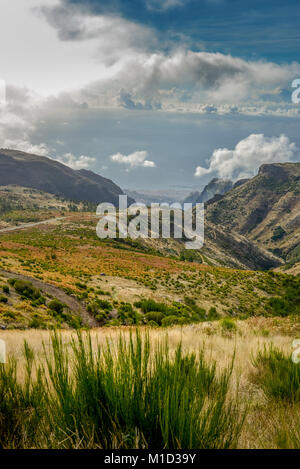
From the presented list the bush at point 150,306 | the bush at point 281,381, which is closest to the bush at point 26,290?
the bush at point 150,306

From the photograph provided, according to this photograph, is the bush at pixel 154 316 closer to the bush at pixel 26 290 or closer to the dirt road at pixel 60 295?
the dirt road at pixel 60 295

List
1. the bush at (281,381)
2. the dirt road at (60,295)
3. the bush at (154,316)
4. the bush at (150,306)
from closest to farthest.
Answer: the bush at (281,381)
the dirt road at (60,295)
the bush at (154,316)
the bush at (150,306)

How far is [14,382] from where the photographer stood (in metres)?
2.99

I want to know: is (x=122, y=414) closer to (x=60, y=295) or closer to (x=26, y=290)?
(x=26, y=290)

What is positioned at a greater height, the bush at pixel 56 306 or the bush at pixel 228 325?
the bush at pixel 228 325

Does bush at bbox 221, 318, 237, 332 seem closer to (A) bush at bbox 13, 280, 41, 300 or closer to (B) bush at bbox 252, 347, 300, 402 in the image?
(B) bush at bbox 252, 347, 300, 402

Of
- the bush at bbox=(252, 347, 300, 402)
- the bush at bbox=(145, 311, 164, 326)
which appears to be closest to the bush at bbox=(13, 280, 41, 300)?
the bush at bbox=(145, 311, 164, 326)

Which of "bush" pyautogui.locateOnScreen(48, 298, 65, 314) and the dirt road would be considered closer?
"bush" pyautogui.locateOnScreen(48, 298, 65, 314)

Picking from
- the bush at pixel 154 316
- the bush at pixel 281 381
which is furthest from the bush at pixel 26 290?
the bush at pixel 281 381

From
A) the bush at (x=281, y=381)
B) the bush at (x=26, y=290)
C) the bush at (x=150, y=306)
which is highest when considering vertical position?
the bush at (x=281, y=381)

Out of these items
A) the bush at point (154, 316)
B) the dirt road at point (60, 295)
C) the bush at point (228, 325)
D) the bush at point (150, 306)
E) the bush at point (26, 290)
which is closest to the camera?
the bush at point (228, 325)

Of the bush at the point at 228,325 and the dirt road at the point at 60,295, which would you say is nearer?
the bush at the point at 228,325

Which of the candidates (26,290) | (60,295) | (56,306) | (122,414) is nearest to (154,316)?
(56,306)
